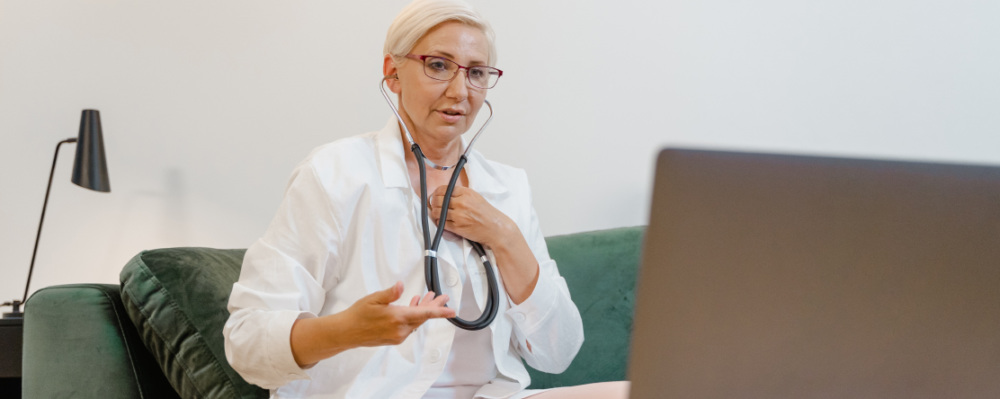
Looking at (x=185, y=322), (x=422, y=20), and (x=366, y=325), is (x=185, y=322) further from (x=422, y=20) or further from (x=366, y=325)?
(x=422, y=20)

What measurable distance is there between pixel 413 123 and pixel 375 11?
0.88m

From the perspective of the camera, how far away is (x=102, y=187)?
197cm

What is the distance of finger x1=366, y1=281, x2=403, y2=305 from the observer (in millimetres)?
894

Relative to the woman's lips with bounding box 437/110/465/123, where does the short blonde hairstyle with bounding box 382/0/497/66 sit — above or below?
above

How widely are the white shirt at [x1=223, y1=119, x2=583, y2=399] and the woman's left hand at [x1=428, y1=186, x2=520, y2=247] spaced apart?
0.11 feet

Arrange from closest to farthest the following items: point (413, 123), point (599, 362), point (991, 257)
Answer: point (991, 257) → point (413, 123) → point (599, 362)

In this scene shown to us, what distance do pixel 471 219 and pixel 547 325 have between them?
0.77 feet

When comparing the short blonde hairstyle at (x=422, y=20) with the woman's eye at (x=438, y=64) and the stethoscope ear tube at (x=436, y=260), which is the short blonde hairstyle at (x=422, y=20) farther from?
the stethoscope ear tube at (x=436, y=260)

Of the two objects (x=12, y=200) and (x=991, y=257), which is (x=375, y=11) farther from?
(x=991, y=257)

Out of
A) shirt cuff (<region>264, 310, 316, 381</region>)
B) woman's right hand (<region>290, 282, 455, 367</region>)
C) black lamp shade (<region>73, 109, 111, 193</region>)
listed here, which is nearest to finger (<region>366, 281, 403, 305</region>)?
woman's right hand (<region>290, 282, 455, 367</region>)

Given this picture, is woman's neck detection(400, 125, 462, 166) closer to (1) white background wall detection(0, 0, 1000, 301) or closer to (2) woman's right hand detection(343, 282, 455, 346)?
(2) woman's right hand detection(343, 282, 455, 346)

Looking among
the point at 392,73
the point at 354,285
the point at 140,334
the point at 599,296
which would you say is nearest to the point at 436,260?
the point at 354,285

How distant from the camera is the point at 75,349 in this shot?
1.24 metres

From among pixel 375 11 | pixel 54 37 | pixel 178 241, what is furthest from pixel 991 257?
pixel 54 37
